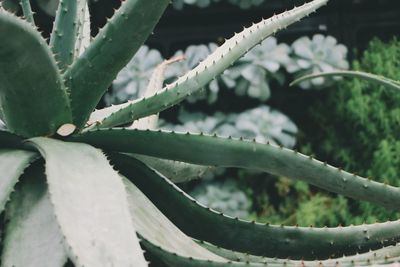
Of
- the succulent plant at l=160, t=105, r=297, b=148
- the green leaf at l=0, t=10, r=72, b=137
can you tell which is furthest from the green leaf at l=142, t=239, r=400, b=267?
the succulent plant at l=160, t=105, r=297, b=148

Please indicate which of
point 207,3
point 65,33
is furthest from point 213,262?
point 207,3

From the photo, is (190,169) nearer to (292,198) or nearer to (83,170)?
(83,170)

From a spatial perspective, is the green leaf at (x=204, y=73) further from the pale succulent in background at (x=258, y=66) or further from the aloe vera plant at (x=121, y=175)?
the pale succulent in background at (x=258, y=66)

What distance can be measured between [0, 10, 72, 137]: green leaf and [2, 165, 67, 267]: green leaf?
8 centimetres

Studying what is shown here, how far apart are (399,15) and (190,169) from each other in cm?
306

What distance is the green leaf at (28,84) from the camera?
88 cm

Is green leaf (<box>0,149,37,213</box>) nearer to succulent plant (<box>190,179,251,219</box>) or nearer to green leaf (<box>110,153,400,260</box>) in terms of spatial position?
green leaf (<box>110,153,400,260</box>)

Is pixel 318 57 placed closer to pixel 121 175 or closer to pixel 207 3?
pixel 207 3

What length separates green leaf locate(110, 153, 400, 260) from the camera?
970 mm

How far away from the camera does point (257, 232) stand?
38.3 inches

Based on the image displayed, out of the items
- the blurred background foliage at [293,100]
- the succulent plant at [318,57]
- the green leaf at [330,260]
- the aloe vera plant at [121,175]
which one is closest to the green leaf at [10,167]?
the aloe vera plant at [121,175]

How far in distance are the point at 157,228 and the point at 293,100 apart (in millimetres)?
3134

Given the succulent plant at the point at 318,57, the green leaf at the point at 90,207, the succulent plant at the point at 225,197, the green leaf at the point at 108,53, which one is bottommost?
the succulent plant at the point at 225,197

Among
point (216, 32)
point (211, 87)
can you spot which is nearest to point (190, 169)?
point (211, 87)
